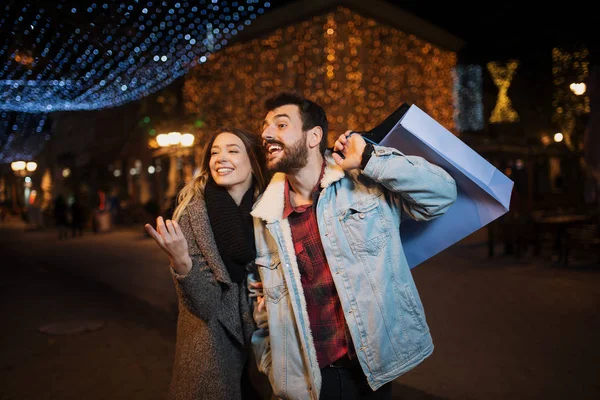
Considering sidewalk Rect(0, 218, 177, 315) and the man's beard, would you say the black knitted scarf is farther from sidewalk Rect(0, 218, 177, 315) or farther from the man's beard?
sidewalk Rect(0, 218, 177, 315)

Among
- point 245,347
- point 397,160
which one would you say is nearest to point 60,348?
point 245,347

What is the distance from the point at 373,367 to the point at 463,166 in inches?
37.4

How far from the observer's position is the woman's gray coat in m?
2.68

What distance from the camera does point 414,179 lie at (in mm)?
2191

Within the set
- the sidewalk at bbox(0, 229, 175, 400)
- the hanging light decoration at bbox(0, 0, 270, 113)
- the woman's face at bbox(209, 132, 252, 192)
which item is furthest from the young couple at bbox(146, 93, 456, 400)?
the hanging light decoration at bbox(0, 0, 270, 113)

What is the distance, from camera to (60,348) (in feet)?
20.3

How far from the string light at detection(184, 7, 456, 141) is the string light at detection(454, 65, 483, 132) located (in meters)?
6.12

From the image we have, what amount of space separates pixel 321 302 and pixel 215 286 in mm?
603

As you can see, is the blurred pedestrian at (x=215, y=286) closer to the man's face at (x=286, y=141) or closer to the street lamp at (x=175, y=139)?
the man's face at (x=286, y=141)

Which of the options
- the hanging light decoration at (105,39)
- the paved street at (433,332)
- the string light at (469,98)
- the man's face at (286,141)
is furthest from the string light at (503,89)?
the man's face at (286,141)

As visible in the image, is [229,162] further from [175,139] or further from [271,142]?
[175,139]

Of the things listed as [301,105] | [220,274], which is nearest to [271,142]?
[301,105]

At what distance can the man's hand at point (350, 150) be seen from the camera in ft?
7.48

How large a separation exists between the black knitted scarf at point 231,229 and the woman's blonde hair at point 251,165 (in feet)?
0.30
